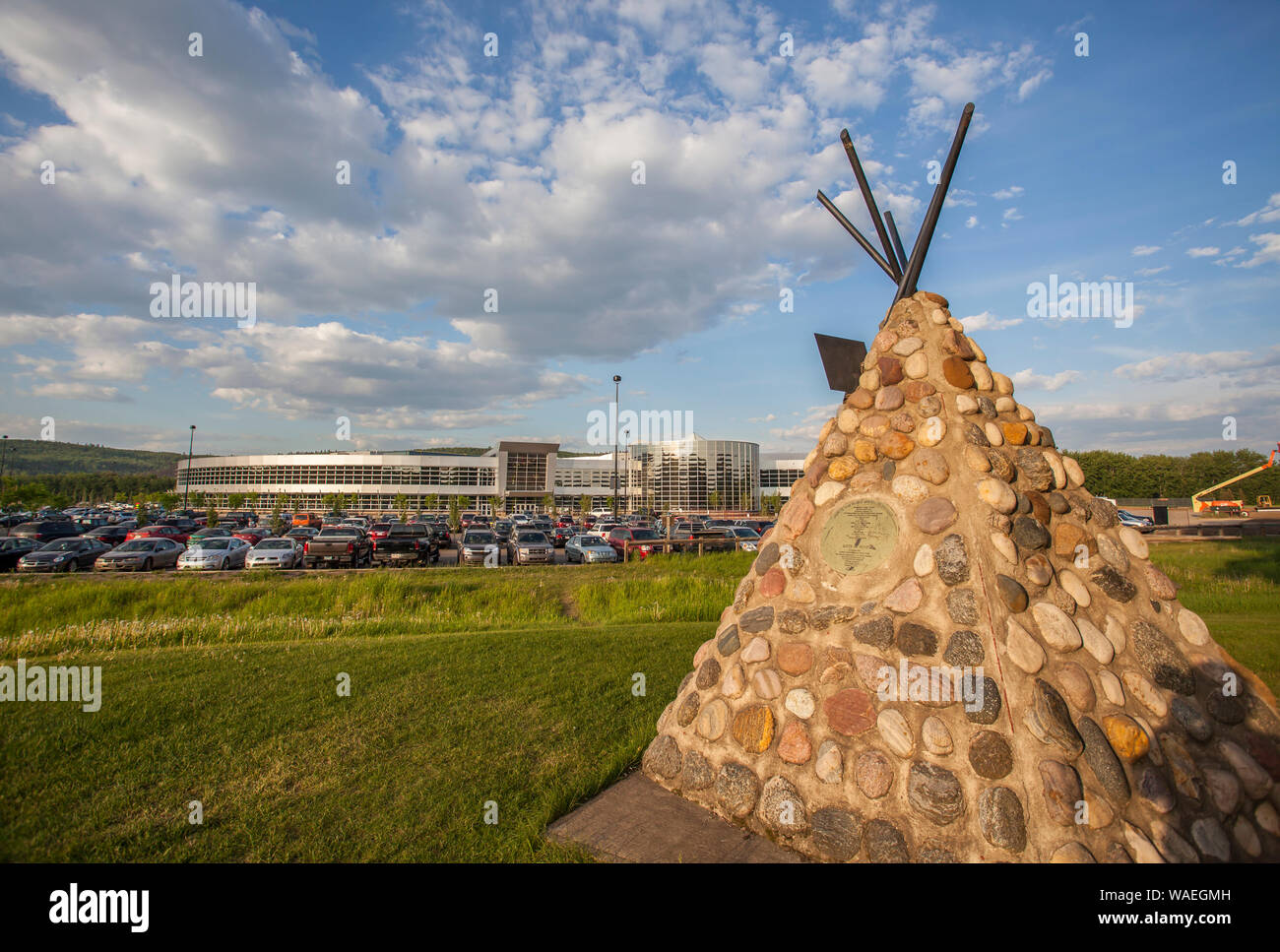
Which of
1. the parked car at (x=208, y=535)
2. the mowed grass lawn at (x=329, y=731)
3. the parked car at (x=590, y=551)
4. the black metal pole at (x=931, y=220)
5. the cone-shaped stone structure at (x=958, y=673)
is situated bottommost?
the parked car at (x=590, y=551)

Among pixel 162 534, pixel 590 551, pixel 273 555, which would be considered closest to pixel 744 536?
pixel 590 551

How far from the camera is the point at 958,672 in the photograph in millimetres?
3303

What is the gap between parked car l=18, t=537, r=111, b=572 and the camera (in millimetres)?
22125

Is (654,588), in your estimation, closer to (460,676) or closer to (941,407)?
(460,676)

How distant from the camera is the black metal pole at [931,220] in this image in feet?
15.5

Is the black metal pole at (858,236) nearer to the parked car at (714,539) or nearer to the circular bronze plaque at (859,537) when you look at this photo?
the circular bronze plaque at (859,537)

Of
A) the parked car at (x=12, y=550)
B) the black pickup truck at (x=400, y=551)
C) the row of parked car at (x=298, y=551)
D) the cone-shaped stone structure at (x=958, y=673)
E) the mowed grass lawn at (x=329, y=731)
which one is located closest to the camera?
the cone-shaped stone structure at (x=958, y=673)

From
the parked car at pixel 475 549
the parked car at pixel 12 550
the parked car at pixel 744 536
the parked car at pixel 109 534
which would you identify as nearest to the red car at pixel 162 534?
the parked car at pixel 109 534

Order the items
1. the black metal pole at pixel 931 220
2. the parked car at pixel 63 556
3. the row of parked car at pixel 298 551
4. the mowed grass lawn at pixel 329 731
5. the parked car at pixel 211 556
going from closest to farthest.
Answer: the mowed grass lawn at pixel 329 731 → the black metal pole at pixel 931 220 → the parked car at pixel 211 556 → the parked car at pixel 63 556 → the row of parked car at pixel 298 551

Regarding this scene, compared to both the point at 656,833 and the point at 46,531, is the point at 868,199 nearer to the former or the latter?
the point at 656,833

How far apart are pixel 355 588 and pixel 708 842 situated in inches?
500

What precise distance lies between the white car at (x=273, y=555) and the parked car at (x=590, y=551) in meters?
10.8
